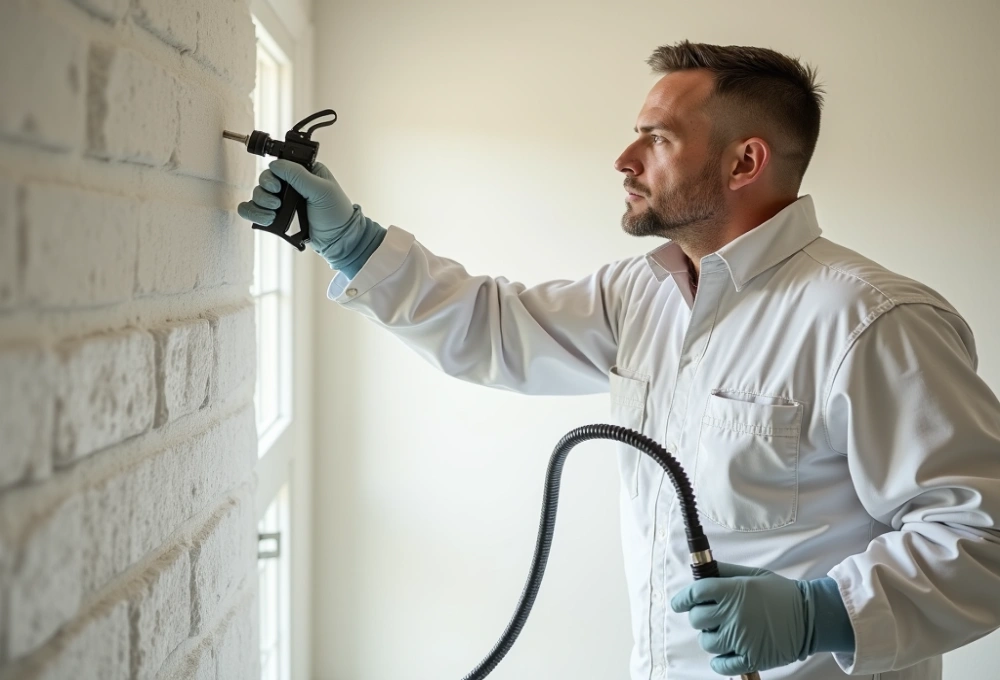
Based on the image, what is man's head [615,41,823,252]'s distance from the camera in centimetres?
155

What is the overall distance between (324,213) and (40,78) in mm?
809

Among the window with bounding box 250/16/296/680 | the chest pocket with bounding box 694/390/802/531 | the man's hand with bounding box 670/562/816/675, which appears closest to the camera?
the man's hand with bounding box 670/562/816/675

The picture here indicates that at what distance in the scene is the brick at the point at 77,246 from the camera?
20.1 inches

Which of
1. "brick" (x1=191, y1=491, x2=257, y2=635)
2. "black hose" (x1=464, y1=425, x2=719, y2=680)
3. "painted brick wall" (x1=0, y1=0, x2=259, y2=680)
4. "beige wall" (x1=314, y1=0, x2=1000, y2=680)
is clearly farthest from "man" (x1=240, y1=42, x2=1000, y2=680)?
"beige wall" (x1=314, y1=0, x2=1000, y2=680)

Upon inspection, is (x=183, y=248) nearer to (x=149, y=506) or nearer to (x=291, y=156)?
(x=149, y=506)

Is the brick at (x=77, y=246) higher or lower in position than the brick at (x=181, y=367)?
higher

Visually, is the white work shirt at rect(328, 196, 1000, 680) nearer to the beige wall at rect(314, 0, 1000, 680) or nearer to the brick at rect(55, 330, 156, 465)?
the brick at rect(55, 330, 156, 465)

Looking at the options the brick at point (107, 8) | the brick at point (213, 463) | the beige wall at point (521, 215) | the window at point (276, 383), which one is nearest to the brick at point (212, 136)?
the brick at point (107, 8)

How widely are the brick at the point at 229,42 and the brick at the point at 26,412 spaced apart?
0.47 metres

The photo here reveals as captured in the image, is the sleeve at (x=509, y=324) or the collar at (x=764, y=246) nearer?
the collar at (x=764, y=246)

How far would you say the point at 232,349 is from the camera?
38.7 inches

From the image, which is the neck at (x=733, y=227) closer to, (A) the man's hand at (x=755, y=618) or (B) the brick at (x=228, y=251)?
(A) the man's hand at (x=755, y=618)

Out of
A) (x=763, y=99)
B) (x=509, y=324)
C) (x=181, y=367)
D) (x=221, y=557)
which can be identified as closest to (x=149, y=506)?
(x=181, y=367)

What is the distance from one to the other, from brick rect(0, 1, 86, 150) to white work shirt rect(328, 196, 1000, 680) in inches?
35.6
